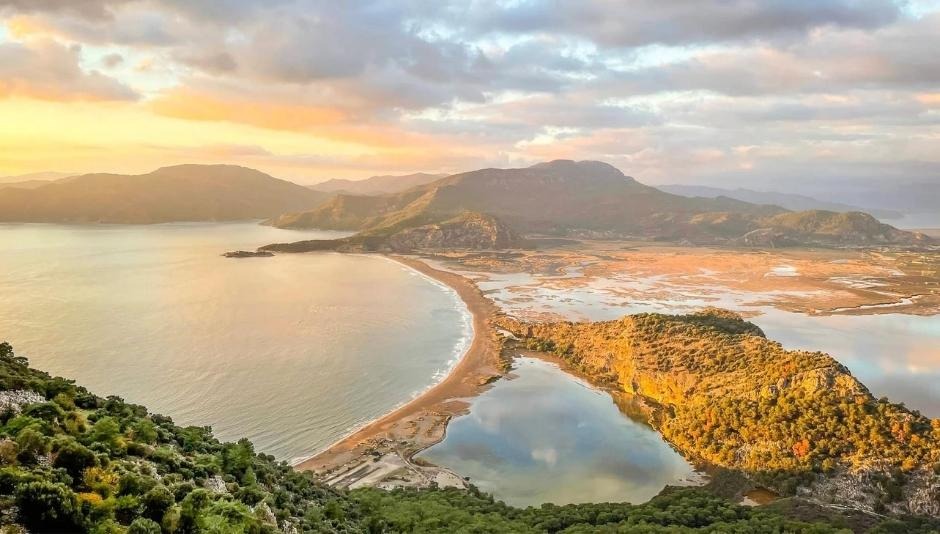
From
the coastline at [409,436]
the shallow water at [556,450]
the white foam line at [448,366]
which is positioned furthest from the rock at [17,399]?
the shallow water at [556,450]

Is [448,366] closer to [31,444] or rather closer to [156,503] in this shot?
[156,503]

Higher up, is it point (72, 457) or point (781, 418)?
point (72, 457)

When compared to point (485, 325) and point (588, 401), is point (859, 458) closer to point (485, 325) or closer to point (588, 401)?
point (588, 401)

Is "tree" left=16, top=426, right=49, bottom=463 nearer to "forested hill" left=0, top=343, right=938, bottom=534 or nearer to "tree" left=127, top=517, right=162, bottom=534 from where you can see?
"forested hill" left=0, top=343, right=938, bottom=534

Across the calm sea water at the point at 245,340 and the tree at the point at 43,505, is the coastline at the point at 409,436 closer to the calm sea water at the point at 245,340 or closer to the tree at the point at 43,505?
the calm sea water at the point at 245,340

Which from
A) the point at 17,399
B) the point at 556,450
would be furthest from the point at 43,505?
the point at 556,450

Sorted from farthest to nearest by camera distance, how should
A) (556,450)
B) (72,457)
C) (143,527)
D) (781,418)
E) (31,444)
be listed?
(556,450) < (781,418) < (72,457) < (31,444) < (143,527)
